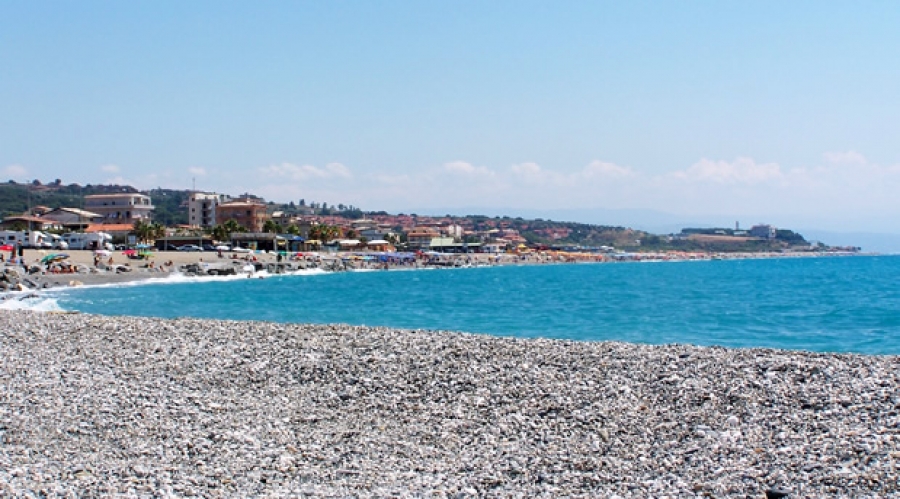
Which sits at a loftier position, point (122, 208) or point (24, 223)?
point (122, 208)

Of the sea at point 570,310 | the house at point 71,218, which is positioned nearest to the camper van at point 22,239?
the house at point 71,218

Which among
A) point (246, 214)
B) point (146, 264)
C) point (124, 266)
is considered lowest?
point (146, 264)

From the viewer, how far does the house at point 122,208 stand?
385 feet

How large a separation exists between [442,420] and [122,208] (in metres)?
118

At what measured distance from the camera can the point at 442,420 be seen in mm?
10953

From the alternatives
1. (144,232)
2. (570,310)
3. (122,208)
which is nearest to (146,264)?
(144,232)

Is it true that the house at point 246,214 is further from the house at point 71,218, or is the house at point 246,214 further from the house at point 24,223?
the house at point 24,223

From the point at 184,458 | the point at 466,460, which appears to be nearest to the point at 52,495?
the point at 184,458

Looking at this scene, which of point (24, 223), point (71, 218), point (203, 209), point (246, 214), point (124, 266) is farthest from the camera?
point (203, 209)

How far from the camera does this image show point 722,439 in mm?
9570

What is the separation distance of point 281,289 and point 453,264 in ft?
217

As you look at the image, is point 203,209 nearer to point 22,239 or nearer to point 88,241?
point 88,241

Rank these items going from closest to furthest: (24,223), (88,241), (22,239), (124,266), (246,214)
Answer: (124,266), (22,239), (88,241), (24,223), (246,214)

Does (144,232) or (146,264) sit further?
(144,232)
